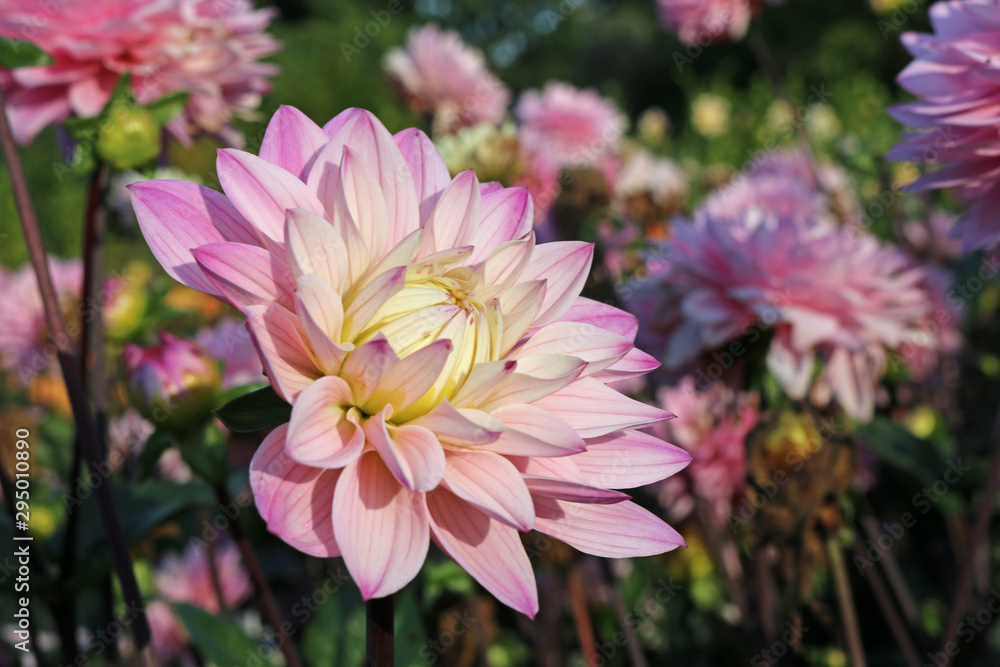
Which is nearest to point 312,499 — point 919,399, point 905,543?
point 905,543

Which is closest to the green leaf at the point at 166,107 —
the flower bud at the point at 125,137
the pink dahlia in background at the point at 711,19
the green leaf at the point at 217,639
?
the flower bud at the point at 125,137

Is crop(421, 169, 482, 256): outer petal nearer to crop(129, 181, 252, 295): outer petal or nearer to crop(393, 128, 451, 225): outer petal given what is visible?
crop(393, 128, 451, 225): outer petal

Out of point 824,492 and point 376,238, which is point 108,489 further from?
point 824,492

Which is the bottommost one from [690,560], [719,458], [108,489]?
[690,560]

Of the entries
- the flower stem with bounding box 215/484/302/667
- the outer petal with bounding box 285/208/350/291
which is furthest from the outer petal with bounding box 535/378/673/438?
the flower stem with bounding box 215/484/302/667

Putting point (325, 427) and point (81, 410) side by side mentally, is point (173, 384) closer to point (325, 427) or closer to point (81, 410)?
point (81, 410)
